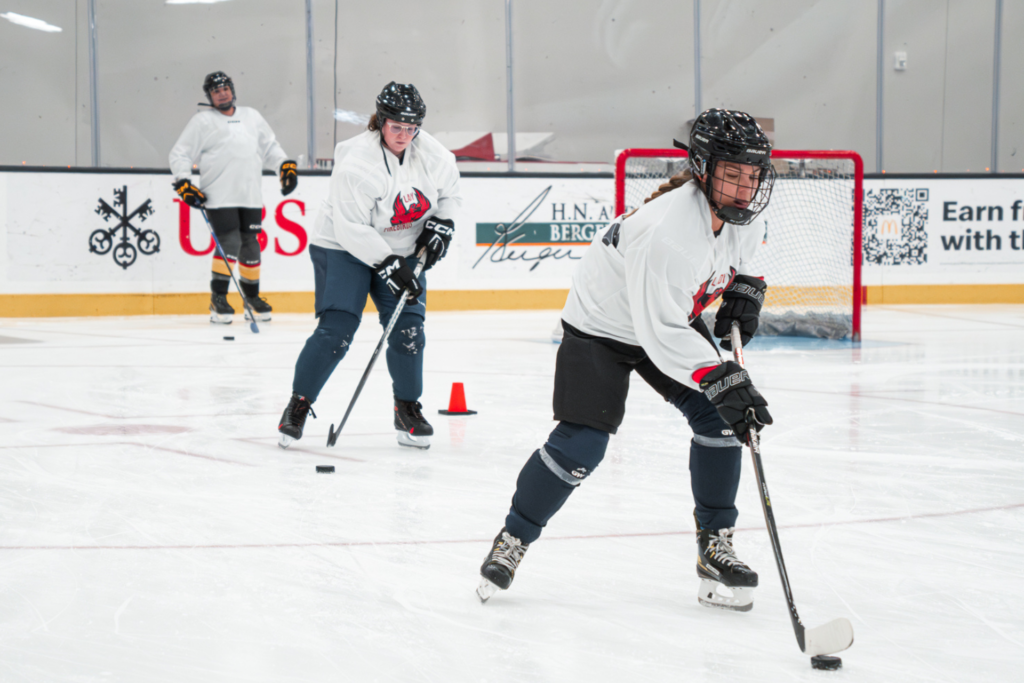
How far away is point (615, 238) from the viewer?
1.77 m

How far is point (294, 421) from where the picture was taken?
3.06 meters

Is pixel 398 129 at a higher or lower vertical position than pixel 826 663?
higher

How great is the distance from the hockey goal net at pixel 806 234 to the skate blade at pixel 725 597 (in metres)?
4.36

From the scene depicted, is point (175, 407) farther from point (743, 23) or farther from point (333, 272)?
point (743, 23)

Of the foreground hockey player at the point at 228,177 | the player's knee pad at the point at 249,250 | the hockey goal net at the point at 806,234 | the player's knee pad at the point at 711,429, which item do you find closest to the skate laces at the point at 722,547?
the player's knee pad at the point at 711,429

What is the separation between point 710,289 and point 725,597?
54 centimetres

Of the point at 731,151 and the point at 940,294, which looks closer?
the point at 731,151

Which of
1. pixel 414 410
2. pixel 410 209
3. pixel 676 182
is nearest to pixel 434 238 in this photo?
Answer: pixel 410 209

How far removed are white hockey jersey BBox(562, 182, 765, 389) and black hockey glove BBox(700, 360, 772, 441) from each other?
28 mm

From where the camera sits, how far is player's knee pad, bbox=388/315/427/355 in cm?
311

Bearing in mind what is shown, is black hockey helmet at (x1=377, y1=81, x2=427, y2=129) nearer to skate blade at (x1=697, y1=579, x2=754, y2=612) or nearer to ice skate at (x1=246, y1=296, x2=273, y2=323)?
skate blade at (x1=697, y1=579, x2=754, y2=612)

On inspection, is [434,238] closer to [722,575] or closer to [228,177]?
[722,575]

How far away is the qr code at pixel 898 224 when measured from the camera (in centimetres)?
817
